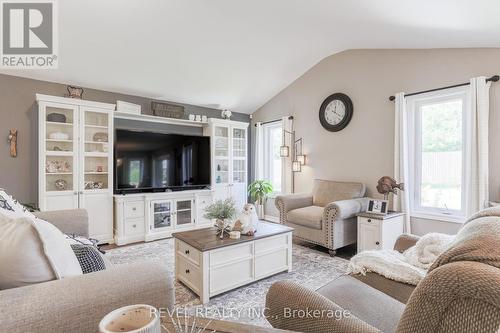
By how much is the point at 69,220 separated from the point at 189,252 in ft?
3.39

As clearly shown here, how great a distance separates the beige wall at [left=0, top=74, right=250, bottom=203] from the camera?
10.3 ft

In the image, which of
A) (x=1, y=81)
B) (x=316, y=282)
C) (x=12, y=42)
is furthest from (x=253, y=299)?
(x=1, y=81)

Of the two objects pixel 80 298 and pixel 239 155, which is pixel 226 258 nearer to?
pixel 80 298

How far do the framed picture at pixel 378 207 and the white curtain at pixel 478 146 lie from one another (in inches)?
31.0

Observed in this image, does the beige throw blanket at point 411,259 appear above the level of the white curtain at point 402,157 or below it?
below

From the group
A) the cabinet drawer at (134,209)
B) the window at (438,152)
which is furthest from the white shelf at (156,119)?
the window at (438,152)

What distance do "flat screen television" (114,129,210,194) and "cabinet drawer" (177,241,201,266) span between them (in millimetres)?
1765

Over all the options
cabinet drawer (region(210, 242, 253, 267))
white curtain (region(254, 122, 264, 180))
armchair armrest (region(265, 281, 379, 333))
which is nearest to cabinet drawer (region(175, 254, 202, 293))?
cabinet drawer (region(210, 242, 253, 267))

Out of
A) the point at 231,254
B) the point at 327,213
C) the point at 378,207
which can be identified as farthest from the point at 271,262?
the point at 378,207

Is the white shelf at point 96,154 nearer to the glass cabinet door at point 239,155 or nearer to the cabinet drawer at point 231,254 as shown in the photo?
the glass cabinet door at point 239,155

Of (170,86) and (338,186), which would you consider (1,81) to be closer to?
(170,86)

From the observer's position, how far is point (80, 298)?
2.83ft

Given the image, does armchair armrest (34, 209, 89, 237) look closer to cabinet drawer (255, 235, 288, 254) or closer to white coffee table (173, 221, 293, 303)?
white coffee table (173, 221, 293, 303)

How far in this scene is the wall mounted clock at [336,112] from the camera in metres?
3.87
